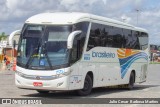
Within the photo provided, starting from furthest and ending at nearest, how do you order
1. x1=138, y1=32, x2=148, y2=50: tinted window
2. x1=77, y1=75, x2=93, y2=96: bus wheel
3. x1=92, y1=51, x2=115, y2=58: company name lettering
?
x1=138, y1=32, x2=148, y2=50: tinted window → x1=92, y1=51, x2=115, y2=58: company name lettering → x1=77, y1=75, x2=93, y2=96: bus wheel

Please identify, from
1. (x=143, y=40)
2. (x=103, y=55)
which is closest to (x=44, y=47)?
(x=103, y=55)

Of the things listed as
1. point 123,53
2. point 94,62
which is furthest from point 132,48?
point 94,62

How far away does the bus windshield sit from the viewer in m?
16.4

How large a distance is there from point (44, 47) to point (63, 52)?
724mm

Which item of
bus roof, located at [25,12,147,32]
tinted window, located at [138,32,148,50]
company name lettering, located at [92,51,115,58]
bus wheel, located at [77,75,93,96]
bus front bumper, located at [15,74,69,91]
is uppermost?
bus roof, located at [25,12,147,32]

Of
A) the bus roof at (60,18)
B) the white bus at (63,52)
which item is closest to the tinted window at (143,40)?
the white bus at (63,52)

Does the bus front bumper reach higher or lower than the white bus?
lower

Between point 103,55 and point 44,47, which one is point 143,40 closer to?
point 103,55

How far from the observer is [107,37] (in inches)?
790

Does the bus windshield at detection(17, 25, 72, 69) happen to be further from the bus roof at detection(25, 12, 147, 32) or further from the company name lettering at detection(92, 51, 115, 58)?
the company name lettering at detection(92, 51, 115, 58)

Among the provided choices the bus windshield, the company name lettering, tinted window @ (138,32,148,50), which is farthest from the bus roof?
tinted window @ (138,32,148,50)

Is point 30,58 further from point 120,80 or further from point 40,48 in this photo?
point 120,80

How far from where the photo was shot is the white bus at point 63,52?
53.5 feet

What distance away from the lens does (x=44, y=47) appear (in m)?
16.5
